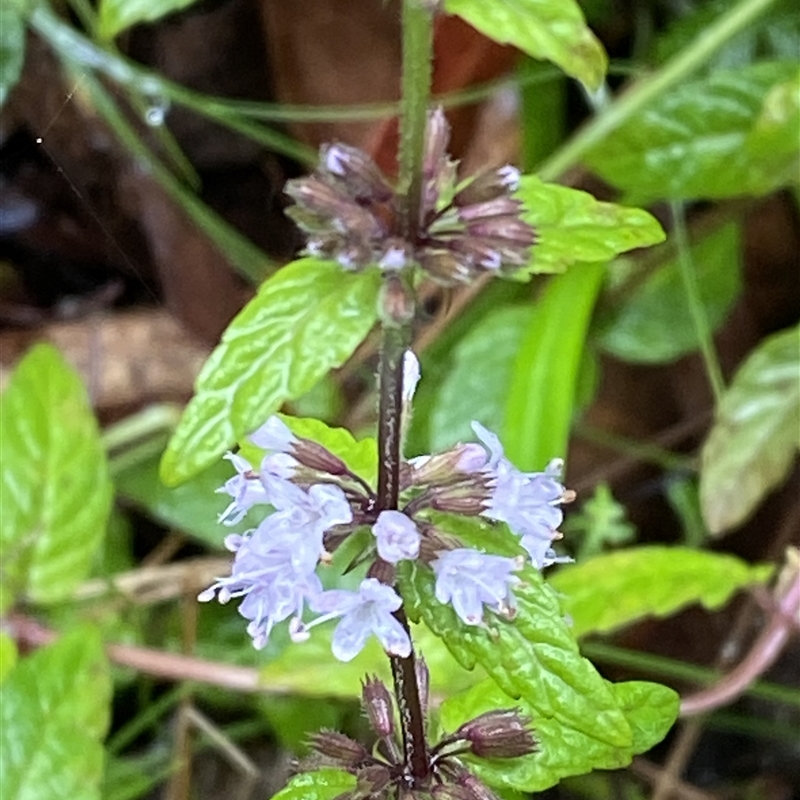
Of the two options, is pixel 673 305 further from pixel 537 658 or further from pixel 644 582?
pixel 537 658

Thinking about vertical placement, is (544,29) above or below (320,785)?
above

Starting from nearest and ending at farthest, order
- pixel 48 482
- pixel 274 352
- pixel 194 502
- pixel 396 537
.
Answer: pixel 396 537
pixel 274 352
pixel 48 482
pixel 194 502

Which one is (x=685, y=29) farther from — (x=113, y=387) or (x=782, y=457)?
(x=113, y=387)

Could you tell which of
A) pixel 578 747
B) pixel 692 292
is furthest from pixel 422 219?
pixel 692 292

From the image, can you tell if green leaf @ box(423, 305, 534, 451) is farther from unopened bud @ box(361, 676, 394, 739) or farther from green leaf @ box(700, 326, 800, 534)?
unopened bud @ box(361, 676, 394, 739)

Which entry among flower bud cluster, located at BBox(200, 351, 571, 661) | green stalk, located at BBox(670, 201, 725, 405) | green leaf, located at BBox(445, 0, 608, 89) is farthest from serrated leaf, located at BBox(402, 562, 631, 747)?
green stalk, located at BBox(670, 201, 725, 405)

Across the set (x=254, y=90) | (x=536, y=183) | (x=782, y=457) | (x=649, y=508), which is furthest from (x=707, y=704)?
(x=254, y=90)
